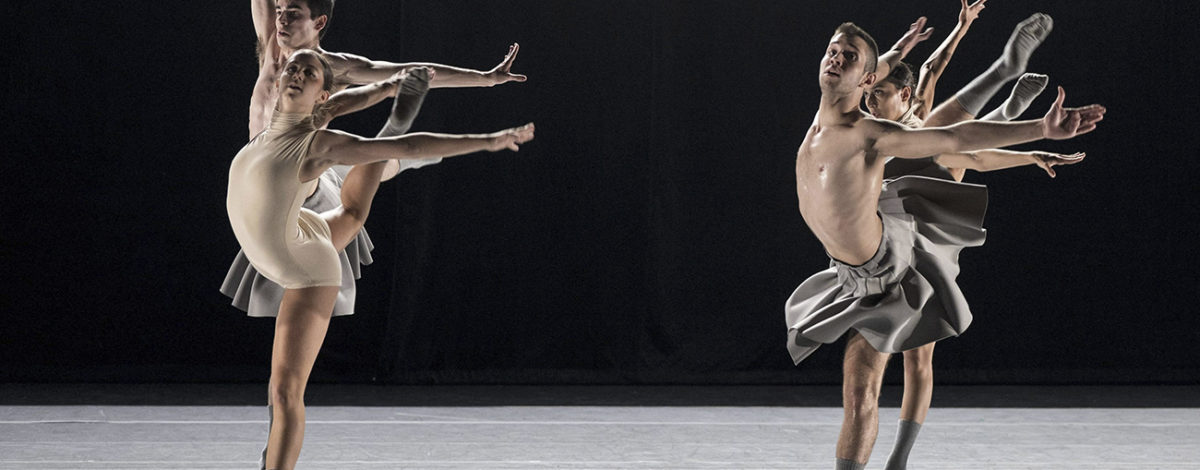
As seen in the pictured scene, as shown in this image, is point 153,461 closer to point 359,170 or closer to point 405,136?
point 359,170

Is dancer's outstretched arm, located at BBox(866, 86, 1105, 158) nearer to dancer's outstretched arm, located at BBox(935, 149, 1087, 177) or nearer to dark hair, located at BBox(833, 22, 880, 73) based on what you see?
dark hair, located at BBox(833, 22, 880, 73)

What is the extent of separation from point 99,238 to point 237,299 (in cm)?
278

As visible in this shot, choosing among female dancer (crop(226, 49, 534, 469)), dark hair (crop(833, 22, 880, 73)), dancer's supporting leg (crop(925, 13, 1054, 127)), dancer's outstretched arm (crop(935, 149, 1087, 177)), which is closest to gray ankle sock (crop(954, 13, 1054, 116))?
dancer's supporting leg (crop(925, 13, 1054, 127))

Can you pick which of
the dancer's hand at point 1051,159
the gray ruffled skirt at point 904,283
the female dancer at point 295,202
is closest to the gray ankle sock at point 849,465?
the gray ruffled skirt at point 904,283

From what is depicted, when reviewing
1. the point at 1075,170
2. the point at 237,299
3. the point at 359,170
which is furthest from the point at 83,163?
the point at 1075,170

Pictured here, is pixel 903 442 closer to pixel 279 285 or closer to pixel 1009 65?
pixel 1009 65

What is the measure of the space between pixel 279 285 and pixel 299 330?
0.53 m

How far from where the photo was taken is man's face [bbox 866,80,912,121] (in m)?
3.41

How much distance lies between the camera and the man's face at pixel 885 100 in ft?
11.2

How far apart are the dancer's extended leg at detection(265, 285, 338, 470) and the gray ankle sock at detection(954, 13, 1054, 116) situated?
1.67 metres

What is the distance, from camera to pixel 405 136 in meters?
2.64

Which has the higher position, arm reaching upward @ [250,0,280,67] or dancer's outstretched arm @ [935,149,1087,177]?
arm reaching upward @ [250,0,280,67]

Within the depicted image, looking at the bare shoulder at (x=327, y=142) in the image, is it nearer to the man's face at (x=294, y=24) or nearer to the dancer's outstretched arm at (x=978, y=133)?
the man's face at (x=294, y=24)

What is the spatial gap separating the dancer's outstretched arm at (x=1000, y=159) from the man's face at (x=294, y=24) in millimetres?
1566
